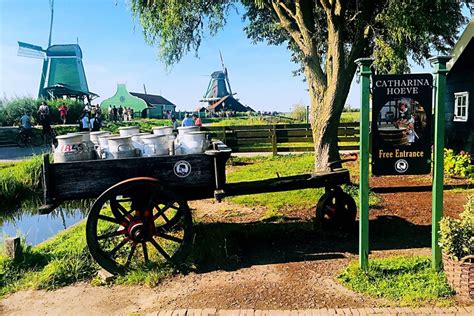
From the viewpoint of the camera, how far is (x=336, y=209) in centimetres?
572

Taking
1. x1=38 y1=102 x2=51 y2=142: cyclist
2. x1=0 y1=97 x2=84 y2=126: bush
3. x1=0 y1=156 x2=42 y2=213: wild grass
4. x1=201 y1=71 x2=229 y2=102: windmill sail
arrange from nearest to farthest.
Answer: x1=0 y1=156 x2=42 y2=213: wild grass < x1=38 y1=102 x2=51 y2=142: cyclist < x1=0 y1=97 x2=84 y2=126: bush < x1=201 y1=71 x2=229 y2=102: windmill sail

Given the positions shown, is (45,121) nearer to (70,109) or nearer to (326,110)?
(70,109)

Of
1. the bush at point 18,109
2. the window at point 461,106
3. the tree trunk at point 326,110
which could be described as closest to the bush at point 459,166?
the window at point 461,106

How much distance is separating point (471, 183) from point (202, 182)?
7.12 m

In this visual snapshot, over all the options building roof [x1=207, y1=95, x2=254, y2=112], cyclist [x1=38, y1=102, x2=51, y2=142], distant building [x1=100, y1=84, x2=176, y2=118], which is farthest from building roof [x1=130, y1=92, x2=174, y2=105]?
cyclist [x1=38, y1=102, x2=51, y2=142]

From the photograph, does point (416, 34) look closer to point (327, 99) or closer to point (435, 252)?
point (327, 99)

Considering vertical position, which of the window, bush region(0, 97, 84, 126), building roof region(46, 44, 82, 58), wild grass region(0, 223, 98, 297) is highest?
building roof region(46, 44, 82, 58)

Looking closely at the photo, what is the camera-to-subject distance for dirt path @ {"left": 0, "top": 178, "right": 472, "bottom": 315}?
12.8 feet

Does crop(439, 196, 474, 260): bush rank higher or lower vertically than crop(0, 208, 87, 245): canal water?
higher

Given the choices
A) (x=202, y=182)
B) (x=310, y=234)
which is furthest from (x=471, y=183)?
(x=202, y=182)

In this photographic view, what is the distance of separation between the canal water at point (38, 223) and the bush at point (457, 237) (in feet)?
20.8

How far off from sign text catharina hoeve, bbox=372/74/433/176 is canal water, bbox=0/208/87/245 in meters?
5.91

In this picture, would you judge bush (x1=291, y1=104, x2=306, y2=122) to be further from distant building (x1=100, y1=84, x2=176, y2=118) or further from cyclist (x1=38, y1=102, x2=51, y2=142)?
distant building (x1=100, y1=84, x2=176, y2=118)

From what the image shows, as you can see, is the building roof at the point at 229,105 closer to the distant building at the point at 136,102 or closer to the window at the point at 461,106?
the distant building at the point at 136,102
